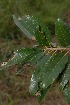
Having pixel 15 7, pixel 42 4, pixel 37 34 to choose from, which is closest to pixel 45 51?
pixel 37 34

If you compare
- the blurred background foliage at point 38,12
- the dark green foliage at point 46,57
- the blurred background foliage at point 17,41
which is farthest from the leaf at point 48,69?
the blurred background foliage at point 38,12

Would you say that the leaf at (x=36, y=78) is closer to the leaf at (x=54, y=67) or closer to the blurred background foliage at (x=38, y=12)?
the leaf at (x=54, y=67)

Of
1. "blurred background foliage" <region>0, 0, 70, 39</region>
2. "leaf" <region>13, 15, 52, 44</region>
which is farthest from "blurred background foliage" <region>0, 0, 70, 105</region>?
"leaf" <region>13, 15, 52, 44</region>

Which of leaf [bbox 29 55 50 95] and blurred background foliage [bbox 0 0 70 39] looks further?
blurred background foliage [bbox 0 0 70 39]

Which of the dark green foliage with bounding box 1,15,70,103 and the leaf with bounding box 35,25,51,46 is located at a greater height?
the leaf with bounding box 35,25,51,46

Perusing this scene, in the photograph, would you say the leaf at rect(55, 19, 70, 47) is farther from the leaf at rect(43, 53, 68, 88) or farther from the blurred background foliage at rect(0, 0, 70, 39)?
the blurred background foliage at rect(0, 0, 70, 39)

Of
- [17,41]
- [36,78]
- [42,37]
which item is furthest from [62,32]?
[17,41]
